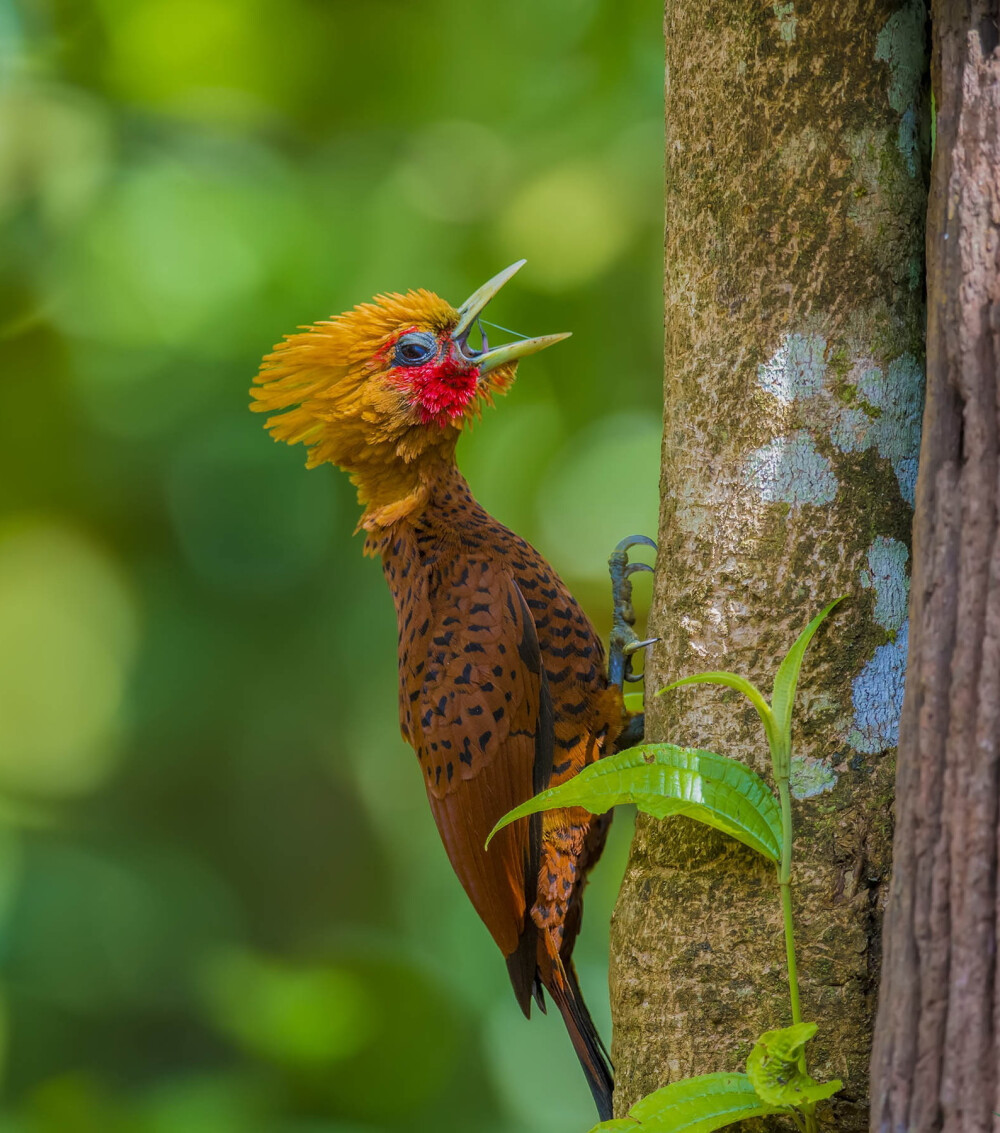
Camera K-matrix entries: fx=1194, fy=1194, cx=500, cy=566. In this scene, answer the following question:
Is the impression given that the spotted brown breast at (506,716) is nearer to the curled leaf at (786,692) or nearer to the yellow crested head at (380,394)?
the yellow crested head at (380,394)

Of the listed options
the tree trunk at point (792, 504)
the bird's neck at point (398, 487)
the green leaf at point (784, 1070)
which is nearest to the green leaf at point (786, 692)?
the tree trunk at point (792, 504)

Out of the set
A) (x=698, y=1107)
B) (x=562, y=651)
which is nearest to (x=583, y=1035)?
(x=562, y=651)

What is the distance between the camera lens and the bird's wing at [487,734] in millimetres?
2441

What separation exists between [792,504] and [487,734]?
0.92 metres

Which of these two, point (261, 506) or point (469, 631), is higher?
point (261, 506)

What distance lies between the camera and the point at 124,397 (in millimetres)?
4234

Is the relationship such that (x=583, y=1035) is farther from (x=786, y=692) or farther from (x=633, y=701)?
(x=786, y=692)

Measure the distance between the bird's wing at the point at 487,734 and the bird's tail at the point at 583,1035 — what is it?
0.08 metres

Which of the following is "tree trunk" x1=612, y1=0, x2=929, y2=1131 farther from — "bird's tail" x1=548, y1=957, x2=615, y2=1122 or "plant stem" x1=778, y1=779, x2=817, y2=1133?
"bird's tail" x1=548, y1=957, x2=615, y2=1122

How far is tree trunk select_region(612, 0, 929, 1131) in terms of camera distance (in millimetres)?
1652

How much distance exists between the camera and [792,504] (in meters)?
1.76

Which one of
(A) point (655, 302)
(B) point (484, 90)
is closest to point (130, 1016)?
(A) point (655, 302)

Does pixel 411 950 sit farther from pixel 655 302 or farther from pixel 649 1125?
pixel 649 1125

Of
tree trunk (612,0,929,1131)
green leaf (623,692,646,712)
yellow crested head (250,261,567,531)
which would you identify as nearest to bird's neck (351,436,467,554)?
yellow crested head (250,261,567,531)
